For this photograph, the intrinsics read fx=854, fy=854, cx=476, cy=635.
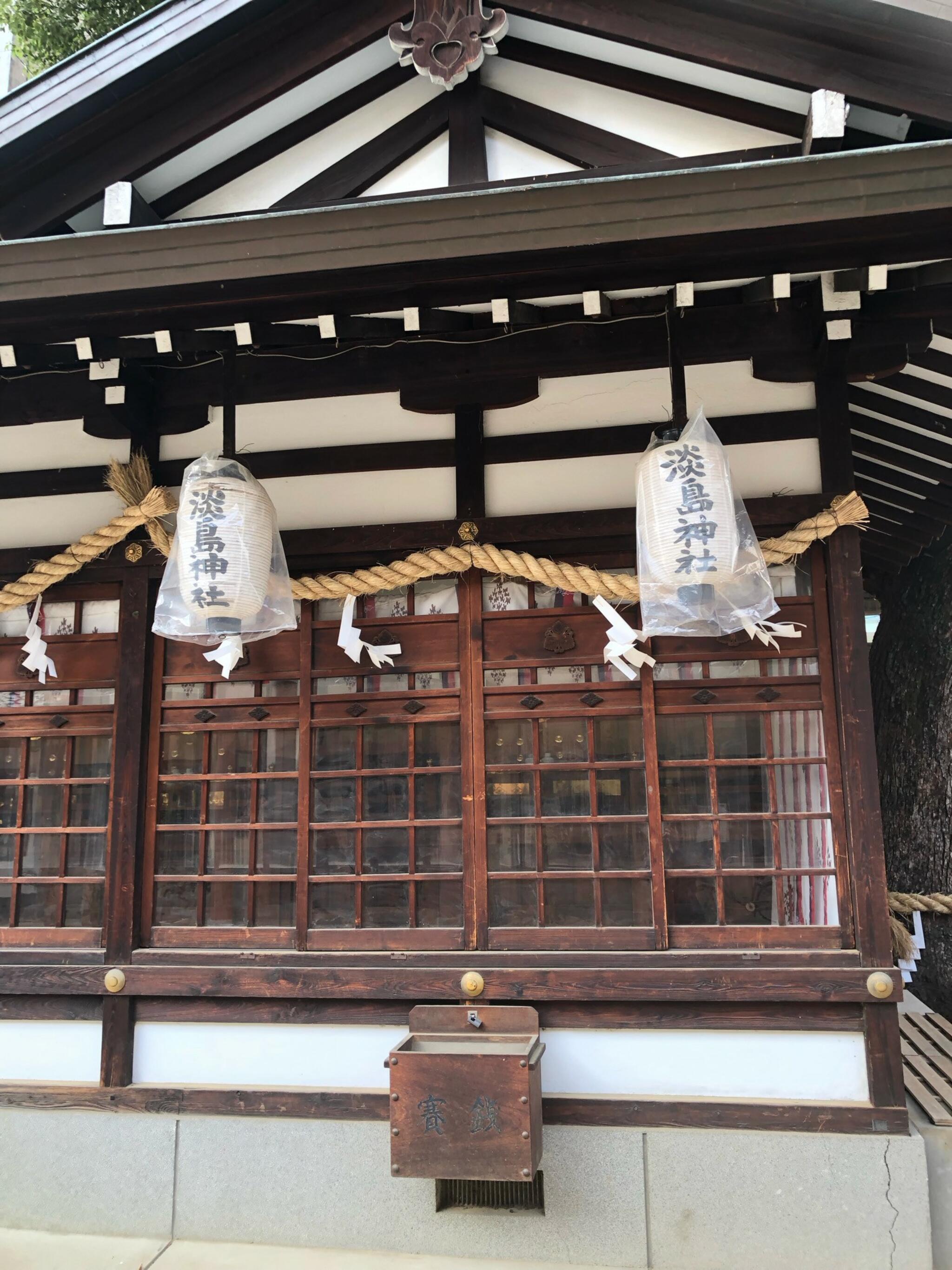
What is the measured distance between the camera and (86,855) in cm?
501

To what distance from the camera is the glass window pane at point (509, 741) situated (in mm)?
4691

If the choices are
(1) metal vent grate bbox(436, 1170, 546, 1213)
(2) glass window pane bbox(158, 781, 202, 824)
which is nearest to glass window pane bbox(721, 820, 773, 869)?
(1) metal vent grate bbox(436, 1170, 546, 1213)

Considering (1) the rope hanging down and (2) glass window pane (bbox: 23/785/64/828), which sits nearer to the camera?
(1) the rope hanging down

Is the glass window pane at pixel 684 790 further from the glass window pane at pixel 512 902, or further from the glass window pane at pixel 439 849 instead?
the glass window pane at pixel 439 849

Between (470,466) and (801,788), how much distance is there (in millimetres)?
2522

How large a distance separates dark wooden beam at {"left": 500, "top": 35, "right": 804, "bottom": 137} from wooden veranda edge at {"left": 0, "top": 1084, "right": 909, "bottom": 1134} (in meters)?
4.69

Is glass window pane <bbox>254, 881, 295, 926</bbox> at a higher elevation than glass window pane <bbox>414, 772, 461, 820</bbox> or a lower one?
lower

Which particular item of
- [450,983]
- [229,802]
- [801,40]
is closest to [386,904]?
[450,983]

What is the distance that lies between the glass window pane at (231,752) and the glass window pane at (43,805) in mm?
737

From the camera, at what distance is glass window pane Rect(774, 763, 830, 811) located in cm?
448

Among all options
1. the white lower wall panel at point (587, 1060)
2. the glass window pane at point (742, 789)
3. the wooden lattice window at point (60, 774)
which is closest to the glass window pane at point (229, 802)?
the wooden lattice window at point (60, 774)

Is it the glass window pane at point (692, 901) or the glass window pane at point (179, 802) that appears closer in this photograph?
the glass window pane at point (692, 901)

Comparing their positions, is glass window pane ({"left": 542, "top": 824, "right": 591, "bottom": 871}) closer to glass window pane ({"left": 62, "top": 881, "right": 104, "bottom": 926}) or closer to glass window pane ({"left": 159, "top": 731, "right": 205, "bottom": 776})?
glass window pane ({"left": 159, "top": 731, "right": 205, "bottom": 776})

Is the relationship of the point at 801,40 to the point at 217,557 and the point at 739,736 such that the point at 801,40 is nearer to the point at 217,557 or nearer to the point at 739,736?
the point at 739,736
